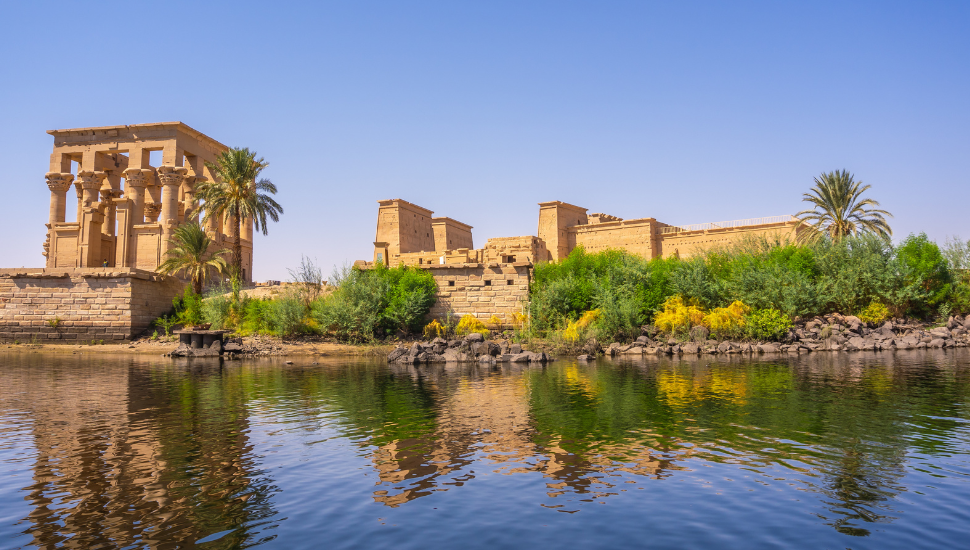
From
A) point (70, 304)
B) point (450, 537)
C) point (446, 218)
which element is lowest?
point (450, 537)

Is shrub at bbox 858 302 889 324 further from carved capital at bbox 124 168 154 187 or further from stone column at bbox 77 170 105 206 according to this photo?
stone column at bbox 77 170 105 206

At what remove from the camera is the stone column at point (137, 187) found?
36.0m

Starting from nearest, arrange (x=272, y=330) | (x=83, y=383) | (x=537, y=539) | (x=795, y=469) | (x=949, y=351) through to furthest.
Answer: (x=537, y=539)
(x=795, y=469)
(x=83, y=383)
(x=949, y=351)
(x=272, y=330)

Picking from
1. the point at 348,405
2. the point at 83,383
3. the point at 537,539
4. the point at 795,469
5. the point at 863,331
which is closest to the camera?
the point at 537,539

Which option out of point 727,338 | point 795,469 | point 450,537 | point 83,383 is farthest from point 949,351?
point 83,383

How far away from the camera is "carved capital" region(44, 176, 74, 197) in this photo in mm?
36875

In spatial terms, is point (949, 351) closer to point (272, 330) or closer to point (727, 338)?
point (727, 338)

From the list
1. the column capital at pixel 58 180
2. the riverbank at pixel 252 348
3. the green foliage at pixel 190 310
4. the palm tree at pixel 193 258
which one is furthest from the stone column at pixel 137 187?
the riverbank at pixel 252 348

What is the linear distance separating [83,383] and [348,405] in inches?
299

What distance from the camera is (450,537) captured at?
4.69 meters

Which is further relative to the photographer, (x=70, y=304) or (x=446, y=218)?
(x=446, y=218)

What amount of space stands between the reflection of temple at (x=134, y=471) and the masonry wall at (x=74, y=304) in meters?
18.6

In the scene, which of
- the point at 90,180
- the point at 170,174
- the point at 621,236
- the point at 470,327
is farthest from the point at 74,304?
the point at 621,236

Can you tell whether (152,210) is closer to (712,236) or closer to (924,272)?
(712,236)
